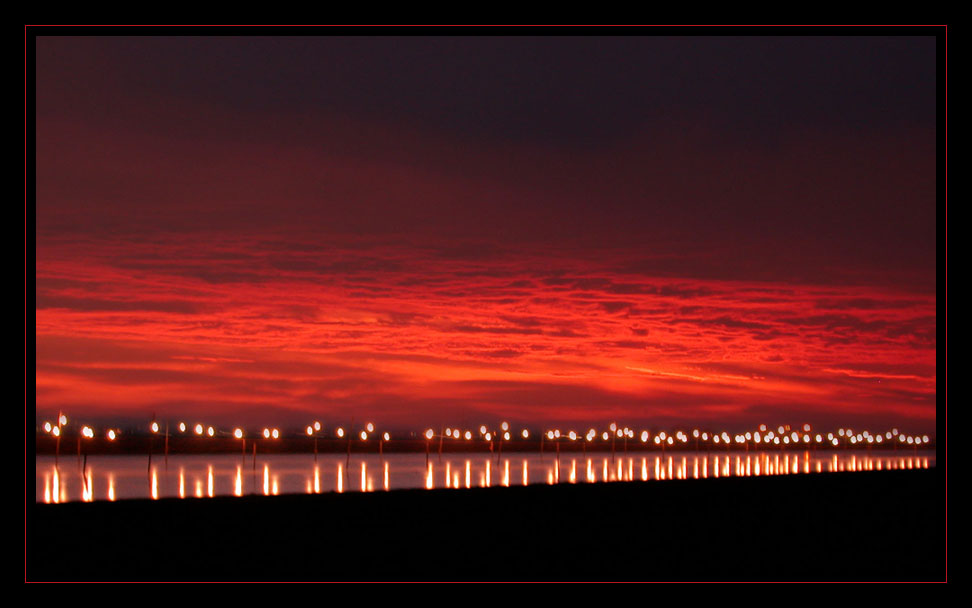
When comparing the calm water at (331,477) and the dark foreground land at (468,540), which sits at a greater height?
the dark foreground land at (468,540)

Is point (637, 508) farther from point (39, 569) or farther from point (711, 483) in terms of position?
point (39, 569)

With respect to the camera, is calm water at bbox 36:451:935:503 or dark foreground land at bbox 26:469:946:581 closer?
dark foreground land at bbox 26:469:946:581

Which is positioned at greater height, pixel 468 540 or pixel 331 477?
pixel 468 540

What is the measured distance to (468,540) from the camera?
2414 cm

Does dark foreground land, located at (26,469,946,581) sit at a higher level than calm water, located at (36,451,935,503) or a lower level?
higher

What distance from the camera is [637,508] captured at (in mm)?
32156

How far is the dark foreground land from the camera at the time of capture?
2005cm

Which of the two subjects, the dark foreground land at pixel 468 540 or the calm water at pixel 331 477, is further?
the calm water at pixel 331 477

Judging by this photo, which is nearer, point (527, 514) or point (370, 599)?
point (370, 599)

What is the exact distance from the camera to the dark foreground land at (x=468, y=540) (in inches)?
789

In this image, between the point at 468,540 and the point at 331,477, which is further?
the point at 331,477
